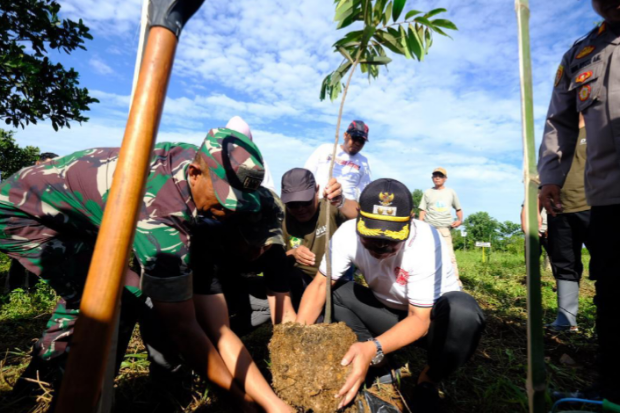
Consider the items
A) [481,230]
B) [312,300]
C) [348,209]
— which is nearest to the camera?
[312,300]

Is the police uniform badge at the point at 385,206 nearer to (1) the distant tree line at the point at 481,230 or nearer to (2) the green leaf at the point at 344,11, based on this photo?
(2) the green leaf at the point at 344,11

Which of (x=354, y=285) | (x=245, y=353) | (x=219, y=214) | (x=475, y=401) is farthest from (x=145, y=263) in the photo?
(x=475, y=401)

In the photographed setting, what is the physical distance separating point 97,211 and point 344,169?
10.0 ft

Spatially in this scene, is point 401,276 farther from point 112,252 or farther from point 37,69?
point 37,69

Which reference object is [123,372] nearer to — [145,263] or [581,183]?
[145,263]

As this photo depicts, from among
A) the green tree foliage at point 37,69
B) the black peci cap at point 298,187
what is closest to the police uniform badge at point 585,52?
the black peci cap at point 298,187

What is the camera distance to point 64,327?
1.89 m

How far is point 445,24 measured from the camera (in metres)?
1.96

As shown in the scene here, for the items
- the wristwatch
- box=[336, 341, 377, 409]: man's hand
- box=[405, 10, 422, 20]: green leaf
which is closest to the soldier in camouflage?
box=[336, 341, 377, 409]: man's hand

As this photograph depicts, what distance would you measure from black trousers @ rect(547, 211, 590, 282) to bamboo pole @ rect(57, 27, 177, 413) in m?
3.59

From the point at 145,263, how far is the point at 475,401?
2.17 meters

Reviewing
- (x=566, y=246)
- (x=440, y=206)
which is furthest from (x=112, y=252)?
(x=440, y=206)

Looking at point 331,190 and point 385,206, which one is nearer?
point 385,206

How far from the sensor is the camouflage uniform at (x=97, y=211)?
1.48m
